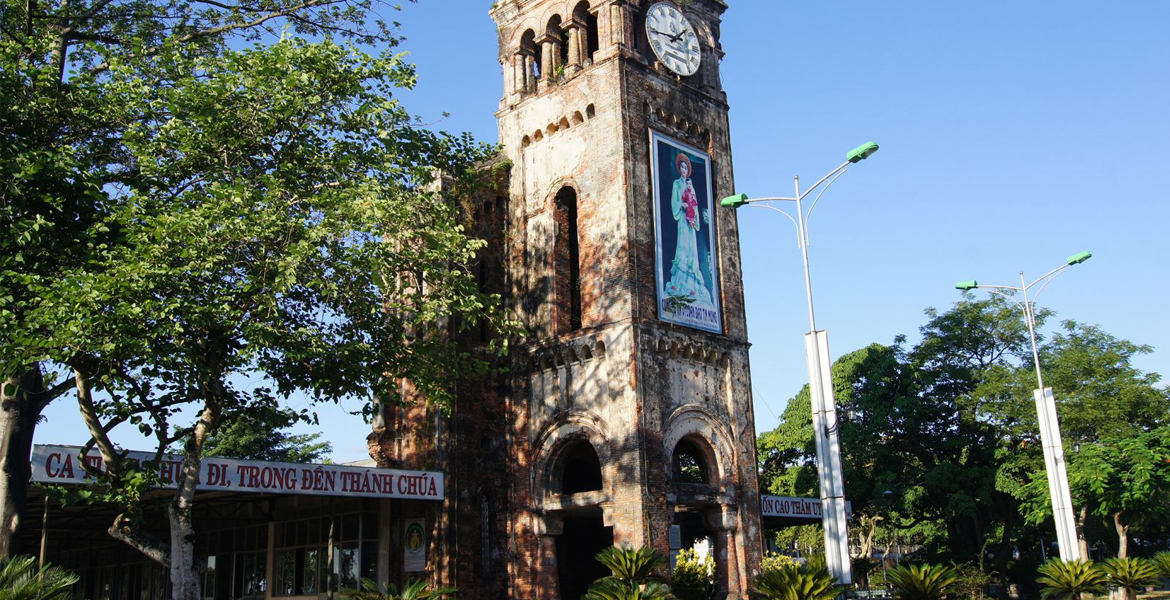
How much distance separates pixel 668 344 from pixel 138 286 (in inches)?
517

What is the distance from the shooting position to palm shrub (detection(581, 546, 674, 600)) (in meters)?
17.7

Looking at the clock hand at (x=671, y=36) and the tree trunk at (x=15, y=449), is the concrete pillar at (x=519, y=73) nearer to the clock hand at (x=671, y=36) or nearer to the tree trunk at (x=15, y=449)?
the clock hand at (x=671, y=36)

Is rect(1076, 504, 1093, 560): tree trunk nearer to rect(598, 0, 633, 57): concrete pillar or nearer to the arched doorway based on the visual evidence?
the arched doorway

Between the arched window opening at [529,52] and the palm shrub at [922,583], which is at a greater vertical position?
the arched window opening at [529,52]

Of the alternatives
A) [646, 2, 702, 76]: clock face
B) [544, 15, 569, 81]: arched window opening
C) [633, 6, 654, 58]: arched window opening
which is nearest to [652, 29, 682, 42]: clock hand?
[646, 2, 702, 76]: clock face

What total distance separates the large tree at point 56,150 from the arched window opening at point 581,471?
42.9 ft

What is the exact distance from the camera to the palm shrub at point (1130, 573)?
22.6m

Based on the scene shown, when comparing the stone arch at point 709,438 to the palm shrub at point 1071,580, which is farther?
the stone arch at point 709,438

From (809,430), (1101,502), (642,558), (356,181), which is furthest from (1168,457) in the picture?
(356,181)

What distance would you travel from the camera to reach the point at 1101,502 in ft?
112

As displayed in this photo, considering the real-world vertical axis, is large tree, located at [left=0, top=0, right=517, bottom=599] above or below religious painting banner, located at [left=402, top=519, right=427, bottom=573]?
above

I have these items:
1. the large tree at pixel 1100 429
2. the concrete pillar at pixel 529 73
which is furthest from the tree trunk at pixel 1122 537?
the concrete pillar at pixel 529 73

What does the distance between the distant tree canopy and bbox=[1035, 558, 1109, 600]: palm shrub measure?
12316 mm

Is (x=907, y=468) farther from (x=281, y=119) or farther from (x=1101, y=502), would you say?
(x=281, y=119)
